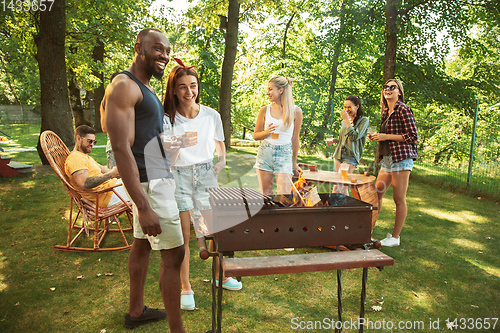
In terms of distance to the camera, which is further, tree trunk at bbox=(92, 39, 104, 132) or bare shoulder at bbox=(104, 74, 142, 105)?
tree trunk at bbox=(92, 39, 104, 132)

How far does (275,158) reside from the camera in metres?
3.77

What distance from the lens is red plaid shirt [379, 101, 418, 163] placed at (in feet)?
13.1

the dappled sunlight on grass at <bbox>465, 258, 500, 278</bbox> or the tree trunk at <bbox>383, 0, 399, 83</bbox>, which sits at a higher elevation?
the tree trunk at <bbox>383, 0, 399, 83</bbox>

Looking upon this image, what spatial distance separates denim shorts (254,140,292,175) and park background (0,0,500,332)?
0.31 m

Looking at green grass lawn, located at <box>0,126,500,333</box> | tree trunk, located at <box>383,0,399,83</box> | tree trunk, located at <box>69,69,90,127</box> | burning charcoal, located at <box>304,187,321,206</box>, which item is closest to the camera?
burning charcoal, located at <box>304,187,321,206</box>

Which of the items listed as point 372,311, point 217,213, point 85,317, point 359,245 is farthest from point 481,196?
point 85,317

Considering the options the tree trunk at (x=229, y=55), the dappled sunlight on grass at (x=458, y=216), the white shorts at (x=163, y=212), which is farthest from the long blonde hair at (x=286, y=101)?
the tree trunk at (x=229, y=55)

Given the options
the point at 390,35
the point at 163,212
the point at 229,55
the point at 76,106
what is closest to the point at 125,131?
the point at 163,212

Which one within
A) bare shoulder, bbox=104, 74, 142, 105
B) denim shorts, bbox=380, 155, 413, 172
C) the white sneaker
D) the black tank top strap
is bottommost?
the white sneaker

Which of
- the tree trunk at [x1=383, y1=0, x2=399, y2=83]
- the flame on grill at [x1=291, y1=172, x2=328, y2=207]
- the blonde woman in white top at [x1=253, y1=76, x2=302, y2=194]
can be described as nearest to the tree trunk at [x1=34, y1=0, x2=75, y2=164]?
the blonde woman in white top at [x1=253, y1=76, x2=302, y2=194]

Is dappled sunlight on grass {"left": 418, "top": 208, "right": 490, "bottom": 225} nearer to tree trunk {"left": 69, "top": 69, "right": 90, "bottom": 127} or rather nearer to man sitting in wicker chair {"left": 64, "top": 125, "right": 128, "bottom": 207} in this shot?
man sitting in wicker chair {"left": 64, "top": 125, "right": 128, "bottom": 207}

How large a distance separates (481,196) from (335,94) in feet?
36.2

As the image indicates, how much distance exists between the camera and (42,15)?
774 centimetres

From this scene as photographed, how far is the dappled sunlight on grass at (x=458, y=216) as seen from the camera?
6.06m
